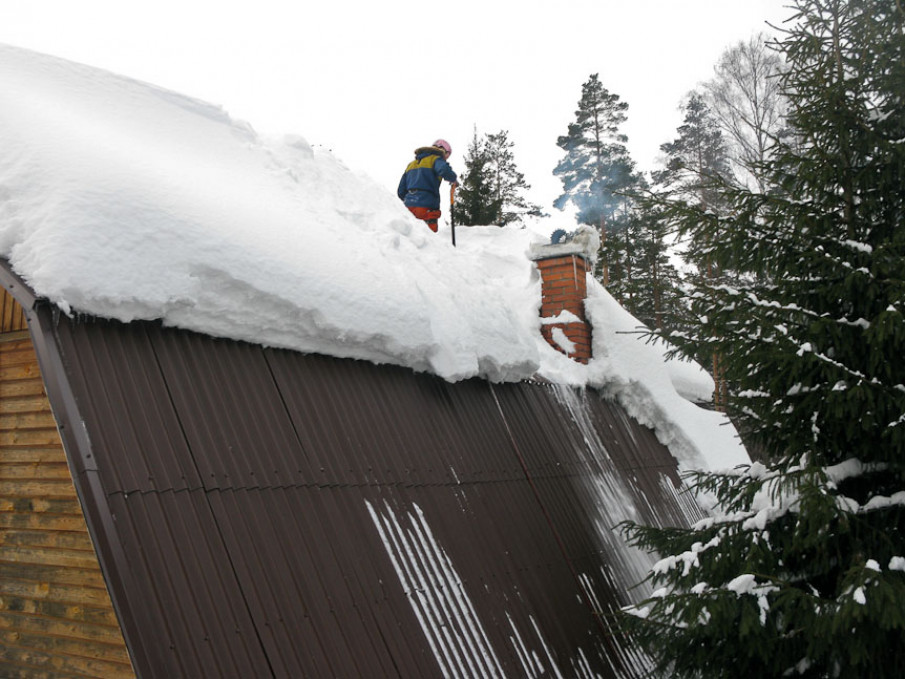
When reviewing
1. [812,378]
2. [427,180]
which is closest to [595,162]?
[427,180]

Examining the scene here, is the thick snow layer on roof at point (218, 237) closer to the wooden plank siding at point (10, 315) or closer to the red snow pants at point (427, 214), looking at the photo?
the wooden plank siding at point (10, 315)

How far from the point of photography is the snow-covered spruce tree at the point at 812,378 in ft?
12.0

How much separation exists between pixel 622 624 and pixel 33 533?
353 centimetres

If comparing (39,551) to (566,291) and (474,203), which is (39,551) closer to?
(566,291)

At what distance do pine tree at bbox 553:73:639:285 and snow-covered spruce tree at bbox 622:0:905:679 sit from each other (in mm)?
23169

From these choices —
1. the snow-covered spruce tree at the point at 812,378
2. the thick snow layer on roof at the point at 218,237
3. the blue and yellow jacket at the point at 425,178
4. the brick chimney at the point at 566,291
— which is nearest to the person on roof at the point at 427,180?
the blue and yellow jacket at the point at 425,178

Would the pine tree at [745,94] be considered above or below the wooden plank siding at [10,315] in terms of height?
above

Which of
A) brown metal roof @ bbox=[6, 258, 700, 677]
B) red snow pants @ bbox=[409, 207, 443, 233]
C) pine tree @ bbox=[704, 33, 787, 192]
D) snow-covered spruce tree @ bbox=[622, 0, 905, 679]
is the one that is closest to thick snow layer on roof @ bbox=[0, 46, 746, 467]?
brown metal roof @ bbox=[6, 258, 700, 677]

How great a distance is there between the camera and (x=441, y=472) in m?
5.18

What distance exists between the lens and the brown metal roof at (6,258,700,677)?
3.19 metres

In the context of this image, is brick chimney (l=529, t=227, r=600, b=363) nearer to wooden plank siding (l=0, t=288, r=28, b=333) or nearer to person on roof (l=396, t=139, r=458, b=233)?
person on roof (l=396, t=139, r=458, b=233)

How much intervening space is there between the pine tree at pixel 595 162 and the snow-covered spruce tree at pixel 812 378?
23.2 metres

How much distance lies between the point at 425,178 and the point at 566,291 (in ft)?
Answer: 11.3

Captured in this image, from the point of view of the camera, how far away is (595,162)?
93.0 feet
